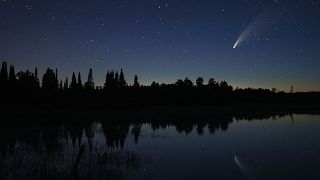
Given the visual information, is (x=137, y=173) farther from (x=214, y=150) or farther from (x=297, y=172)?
(x=214, y=150)

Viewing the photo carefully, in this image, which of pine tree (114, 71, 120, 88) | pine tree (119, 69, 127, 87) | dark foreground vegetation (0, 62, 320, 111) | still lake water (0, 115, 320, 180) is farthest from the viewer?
pine tree (119, 69, 127, 87)

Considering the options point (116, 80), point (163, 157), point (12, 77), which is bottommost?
point (163, 157)

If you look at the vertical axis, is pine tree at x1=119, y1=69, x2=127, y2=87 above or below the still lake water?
above

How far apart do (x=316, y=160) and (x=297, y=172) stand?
4.56m

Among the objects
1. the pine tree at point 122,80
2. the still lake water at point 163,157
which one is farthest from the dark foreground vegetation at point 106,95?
the still lake water at point 163,157

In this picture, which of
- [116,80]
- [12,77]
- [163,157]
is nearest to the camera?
[163,157]

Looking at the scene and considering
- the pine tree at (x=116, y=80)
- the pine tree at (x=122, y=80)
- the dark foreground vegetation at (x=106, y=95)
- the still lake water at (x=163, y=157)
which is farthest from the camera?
the pine tree at (x=122, y=80)

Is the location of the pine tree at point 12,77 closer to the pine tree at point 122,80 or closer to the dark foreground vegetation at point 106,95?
the dark foreground vegetation at point 106,95

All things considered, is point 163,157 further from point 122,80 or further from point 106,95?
point 122,80

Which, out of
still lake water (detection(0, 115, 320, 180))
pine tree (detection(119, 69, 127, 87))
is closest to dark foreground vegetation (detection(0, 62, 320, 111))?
pine tree (detection(119, 69, 127, 87))

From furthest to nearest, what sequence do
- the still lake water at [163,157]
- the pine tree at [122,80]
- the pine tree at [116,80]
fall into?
the pine tree at [122,80], the pine tree at [116,80], the still lake water at [163,157]

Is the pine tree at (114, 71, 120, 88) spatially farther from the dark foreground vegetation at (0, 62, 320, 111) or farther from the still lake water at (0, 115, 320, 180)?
the still lake water at (0, 115, 320, 180)

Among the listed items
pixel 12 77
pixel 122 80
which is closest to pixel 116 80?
pixel 122 80

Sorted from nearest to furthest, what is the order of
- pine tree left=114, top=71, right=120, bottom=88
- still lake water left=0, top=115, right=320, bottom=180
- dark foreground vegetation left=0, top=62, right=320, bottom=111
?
still lake water left=0, top=115, right=320, bottom=180 < dark foreground vegetation left=0, top=62, right=320, bottom=111 < pine tree left=114, top=71, right=120, bottom=88
